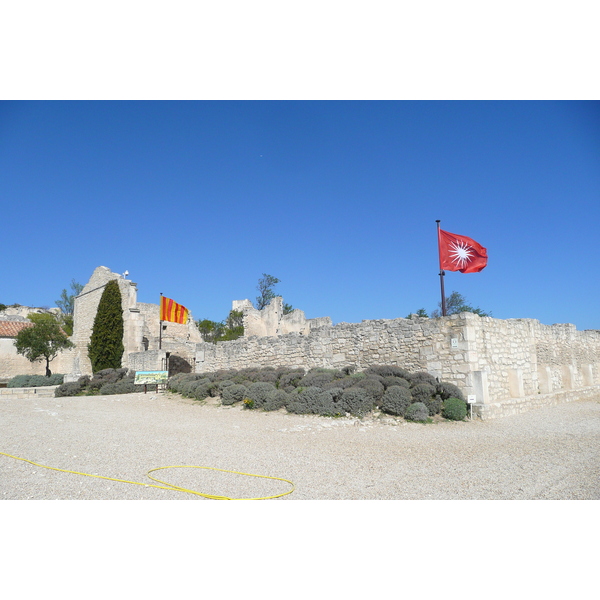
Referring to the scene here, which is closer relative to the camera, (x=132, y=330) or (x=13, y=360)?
(x=132, y=330)

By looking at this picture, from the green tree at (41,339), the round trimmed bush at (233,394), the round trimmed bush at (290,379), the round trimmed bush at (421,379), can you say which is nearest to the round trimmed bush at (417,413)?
the round trimmed bush at (421,379)

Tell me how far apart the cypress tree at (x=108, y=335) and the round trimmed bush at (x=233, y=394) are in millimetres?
13887

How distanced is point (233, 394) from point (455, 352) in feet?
20.1

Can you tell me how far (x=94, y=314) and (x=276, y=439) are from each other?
73.3 ft

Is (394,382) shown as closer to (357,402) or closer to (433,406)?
(433,406)

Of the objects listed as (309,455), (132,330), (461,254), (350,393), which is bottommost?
(309,455)

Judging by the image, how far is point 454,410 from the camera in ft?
29.4

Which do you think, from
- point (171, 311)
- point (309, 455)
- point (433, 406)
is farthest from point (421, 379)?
point (171, 311)

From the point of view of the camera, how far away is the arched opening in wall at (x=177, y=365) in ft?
77.6

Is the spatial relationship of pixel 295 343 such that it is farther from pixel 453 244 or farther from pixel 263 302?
pixel 263 302

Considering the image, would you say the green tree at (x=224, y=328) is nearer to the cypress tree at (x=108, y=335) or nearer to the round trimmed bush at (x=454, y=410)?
the cypress tree at (x=108, y=335)

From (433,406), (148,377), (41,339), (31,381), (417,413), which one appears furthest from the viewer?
(41,339)

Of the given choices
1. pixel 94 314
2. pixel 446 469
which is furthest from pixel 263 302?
pixel 446 469

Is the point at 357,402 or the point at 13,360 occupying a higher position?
the point at 13,360
